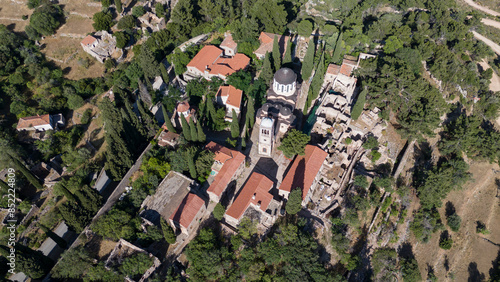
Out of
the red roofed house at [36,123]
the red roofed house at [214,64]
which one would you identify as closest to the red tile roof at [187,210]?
the red roofed house at [214,64]

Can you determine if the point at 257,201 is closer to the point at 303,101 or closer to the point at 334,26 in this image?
the point at 303,101

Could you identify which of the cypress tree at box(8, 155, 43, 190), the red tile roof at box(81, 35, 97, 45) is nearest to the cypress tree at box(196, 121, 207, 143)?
the cypress tree at box(8, 155, 43, 190)

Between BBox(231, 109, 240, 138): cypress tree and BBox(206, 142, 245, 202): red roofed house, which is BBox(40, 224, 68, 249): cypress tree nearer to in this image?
BBox(206, 142, 245, 202): red roofed house

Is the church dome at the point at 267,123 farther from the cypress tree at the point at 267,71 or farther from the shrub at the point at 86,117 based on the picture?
the shrub at the point at 86,117

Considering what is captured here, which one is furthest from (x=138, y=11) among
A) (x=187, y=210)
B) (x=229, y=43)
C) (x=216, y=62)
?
(x=187, y=210)

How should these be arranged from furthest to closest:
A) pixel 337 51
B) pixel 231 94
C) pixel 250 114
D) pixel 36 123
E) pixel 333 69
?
pixel 337 51
pixel 333 69
pixel 36 123
pixel 231 94
pixel 250 114

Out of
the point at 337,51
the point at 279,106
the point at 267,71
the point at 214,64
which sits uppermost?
the point at 337,51

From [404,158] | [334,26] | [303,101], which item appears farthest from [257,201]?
[334,26]

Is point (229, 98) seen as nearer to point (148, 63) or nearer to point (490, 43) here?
point (148, 63)
